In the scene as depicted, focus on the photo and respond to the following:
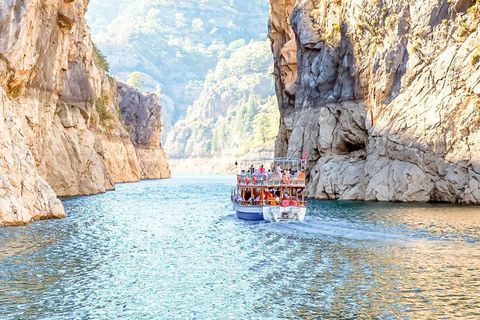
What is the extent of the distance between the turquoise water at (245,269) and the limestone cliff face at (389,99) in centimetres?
1413

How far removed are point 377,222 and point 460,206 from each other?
47.2 feet

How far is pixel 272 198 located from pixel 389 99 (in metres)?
25.9

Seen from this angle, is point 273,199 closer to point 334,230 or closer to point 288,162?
point 334,230

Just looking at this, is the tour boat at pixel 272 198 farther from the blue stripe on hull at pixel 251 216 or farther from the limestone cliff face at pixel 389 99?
the limestone cliff face at pixel 389 99

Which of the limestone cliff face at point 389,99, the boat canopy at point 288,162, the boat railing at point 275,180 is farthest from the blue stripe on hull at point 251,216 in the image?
the limestone cliff face at point 389,99

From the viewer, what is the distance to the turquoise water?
1970cm

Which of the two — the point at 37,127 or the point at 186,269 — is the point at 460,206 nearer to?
the point at 186,269

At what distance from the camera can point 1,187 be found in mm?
35062

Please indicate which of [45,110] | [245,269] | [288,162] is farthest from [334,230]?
[45,110]

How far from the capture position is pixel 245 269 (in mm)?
26391

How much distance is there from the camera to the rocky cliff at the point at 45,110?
38.9 m

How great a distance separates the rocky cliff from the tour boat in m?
15.6

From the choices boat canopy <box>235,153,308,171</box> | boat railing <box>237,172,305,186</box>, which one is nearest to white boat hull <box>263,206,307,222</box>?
boat railing <box>237,172,305,186</box>

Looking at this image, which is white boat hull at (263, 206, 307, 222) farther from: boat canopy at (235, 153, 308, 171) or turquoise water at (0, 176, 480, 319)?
boat canopy at (235, 153, 308, 171)
